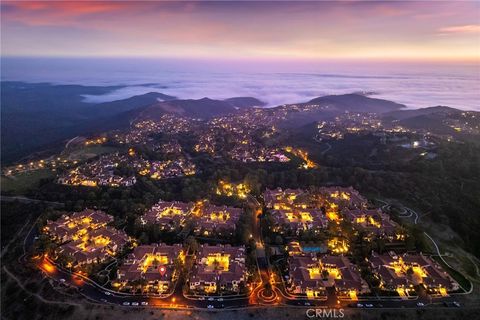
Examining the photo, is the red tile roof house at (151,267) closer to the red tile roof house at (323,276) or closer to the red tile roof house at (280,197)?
the red tile roof house at (323,276)

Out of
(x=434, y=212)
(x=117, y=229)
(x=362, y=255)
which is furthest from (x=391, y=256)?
(x=117, y=229)

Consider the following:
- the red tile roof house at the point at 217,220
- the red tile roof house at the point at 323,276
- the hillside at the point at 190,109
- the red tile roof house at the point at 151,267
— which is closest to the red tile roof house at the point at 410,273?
the red tile roof house at the point at 323,276

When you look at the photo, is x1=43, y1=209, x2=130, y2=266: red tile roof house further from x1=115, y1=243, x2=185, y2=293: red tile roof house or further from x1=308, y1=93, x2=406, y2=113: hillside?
x1=308, y1=93, x2=406, y2=113: hillside

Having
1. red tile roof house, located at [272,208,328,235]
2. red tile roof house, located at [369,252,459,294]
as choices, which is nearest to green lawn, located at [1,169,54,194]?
red tile roof house, located at [272,208,328,235]

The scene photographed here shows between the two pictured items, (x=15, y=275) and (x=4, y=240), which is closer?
(x=15, y=275)

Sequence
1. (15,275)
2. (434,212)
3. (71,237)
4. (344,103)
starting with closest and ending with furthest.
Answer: (15,275) → (71,237) → (434,212) → (344,103)

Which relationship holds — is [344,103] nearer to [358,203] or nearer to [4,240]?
[358,203]
